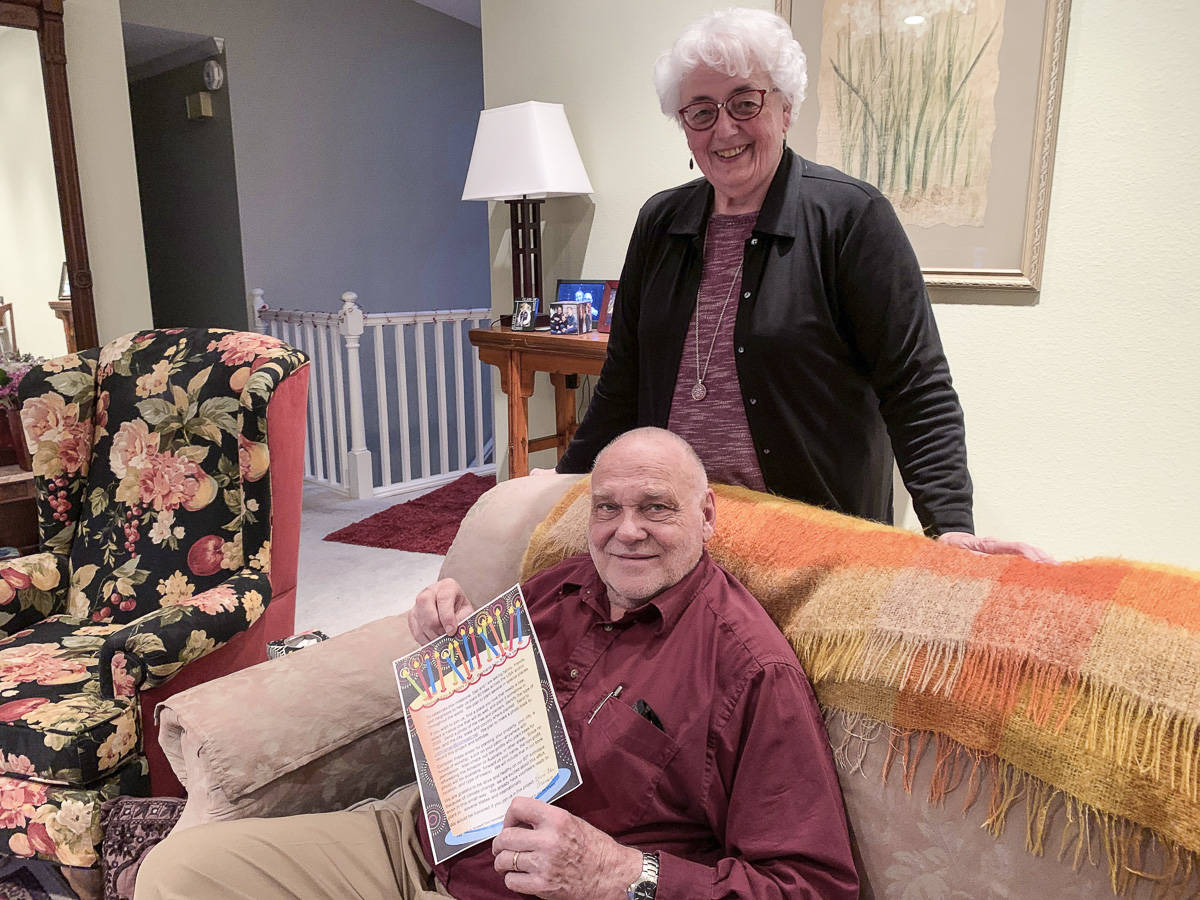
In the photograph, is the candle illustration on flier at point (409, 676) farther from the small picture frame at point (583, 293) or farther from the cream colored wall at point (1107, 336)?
the small picture frame at point (583, 293)

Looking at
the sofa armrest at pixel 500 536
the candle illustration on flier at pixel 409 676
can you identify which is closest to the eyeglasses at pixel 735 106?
the sofa armrest at pixel 500 536

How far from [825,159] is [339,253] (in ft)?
11.3

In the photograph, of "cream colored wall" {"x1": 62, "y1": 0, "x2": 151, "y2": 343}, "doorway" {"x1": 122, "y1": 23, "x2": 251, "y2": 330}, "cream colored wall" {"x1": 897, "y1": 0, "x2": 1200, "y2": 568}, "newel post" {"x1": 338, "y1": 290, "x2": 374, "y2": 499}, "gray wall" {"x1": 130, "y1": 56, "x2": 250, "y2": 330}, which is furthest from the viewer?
"gray wall" {"x1": 130, "y1": 56, "x2": 250, "y2": 330}

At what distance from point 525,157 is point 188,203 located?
291 cm

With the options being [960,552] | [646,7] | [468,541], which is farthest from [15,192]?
[960,552]

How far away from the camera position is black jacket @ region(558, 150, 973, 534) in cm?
128

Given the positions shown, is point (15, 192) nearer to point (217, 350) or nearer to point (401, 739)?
point (217, 350)

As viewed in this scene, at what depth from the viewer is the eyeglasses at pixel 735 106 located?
51.1 inches

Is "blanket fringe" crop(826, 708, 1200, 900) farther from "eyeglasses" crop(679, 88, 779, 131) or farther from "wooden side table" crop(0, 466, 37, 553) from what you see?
"wooden side table" crop(0, 466, 37, 553)

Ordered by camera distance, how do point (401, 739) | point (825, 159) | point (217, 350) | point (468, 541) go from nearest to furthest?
point (401, 739)
point (468, 541)
point (217, 350)
point (825, 159)

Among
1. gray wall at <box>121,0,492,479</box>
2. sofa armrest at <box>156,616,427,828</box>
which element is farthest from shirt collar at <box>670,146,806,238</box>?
gray wall at <box>121,0,492,479</box>

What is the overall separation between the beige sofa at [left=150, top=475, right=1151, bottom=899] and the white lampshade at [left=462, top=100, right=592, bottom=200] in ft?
5.74

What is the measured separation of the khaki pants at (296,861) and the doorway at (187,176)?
4.09 m

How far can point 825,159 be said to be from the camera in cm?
261
